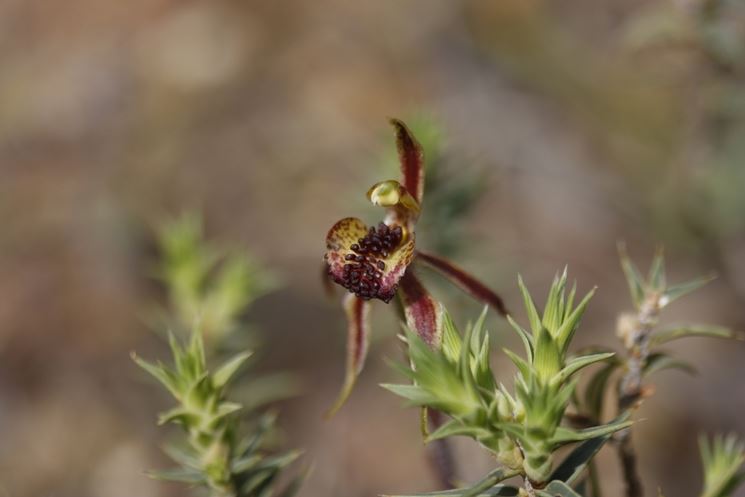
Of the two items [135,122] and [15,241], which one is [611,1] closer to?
[135,122]

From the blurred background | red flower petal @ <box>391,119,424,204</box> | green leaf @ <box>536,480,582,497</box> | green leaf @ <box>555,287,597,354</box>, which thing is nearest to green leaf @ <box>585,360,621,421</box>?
green leaf @ <box>555,287,597,354</box>

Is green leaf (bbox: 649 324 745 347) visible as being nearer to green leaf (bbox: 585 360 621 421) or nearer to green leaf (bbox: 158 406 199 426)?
green leaf (bbox: 585 360 621 421)

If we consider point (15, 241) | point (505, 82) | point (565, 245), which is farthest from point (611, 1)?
point (15, 241)

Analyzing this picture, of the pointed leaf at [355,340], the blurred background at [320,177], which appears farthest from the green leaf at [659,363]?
the blurred background at [320,177]

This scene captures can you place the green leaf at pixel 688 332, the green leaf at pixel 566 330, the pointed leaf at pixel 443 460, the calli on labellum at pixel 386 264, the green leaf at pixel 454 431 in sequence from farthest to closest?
the pointed leaf at pixel 443 460, the calli on labellum at pixel 386 264, the green leaf at pixel 688 332, the green leaf at pixel 566 330, the green leaf at pixel 454 431

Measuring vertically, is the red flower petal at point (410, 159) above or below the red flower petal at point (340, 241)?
above

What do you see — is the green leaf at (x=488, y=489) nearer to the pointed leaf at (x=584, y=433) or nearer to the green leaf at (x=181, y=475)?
the pointed leaf at (x=584, y=433)

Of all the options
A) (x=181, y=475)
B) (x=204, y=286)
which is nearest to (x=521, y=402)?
(x=181, y=475)
